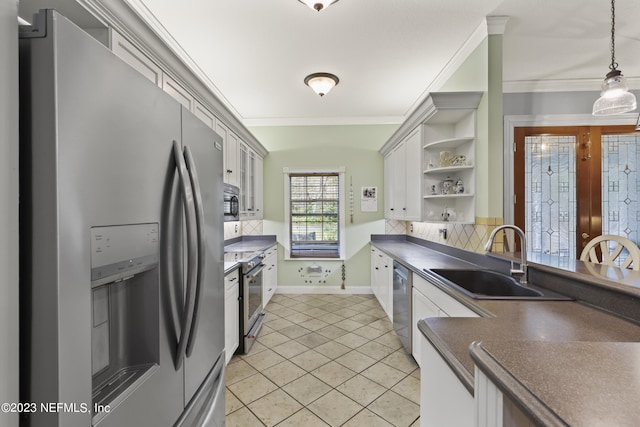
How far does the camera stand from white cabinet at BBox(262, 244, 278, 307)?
3553 millimetres

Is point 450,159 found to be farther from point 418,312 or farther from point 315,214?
point 315,214

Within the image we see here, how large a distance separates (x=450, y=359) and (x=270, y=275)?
336 centimetres

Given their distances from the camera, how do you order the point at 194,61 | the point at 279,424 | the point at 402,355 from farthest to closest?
1. the point at 194,61
2. the point at 402,355
3. the point at 279,424

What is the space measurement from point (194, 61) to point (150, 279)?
2778 mm

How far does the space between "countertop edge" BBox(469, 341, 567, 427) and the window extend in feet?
12.9

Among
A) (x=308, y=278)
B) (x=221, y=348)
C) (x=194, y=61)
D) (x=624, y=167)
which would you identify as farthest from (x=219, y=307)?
(x=624, y=167)

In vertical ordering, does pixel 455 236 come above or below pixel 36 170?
below

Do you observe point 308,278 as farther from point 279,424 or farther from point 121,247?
point 121,247

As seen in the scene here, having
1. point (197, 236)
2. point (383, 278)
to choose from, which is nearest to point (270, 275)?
point (383, 278)

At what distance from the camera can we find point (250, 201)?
12.4 ft

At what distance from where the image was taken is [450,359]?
33.1 inches

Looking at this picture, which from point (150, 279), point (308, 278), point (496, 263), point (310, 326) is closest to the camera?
point (150, 279)

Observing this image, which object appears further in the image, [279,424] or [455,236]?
[455,236]

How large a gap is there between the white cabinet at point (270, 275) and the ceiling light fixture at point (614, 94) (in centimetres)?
359
